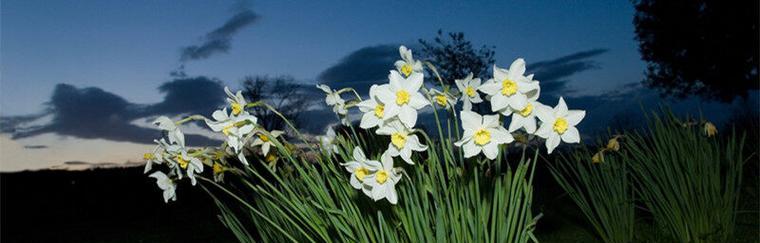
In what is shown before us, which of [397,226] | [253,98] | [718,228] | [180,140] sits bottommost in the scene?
[718,228]

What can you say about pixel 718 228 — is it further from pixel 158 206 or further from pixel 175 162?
pixel 158 206

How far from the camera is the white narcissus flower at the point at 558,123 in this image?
5.28 feet

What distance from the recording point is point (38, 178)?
819 cm

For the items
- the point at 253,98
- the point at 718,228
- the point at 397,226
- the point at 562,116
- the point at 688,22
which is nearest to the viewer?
the point at 562,116

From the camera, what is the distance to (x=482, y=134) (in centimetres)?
160

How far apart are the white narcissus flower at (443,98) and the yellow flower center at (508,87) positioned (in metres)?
0.27

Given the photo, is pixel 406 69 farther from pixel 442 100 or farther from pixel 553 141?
pixel 553 141

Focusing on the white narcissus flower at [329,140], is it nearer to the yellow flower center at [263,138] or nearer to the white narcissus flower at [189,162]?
the yellow flower center at [263,138]

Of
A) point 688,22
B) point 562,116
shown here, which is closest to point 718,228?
point 562,116

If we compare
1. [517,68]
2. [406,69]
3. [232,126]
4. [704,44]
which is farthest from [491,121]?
[704,44]

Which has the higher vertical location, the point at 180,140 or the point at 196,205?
the point at 180,140

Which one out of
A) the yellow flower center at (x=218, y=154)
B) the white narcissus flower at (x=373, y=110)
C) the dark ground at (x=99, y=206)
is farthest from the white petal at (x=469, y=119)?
the dark ground at (x=99, y=206)

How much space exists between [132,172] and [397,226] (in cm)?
735

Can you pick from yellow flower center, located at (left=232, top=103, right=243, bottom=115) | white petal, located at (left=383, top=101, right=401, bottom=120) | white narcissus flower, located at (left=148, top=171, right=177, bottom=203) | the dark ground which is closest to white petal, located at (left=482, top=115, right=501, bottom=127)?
white petal, located at (left=383, top=101, right=401, bottom=120)
